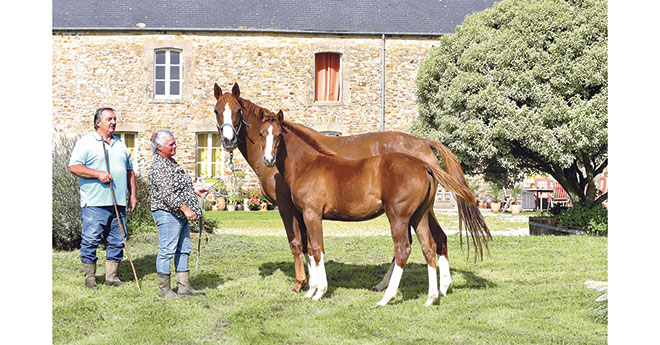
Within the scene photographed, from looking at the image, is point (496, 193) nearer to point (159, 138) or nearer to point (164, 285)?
point (164, 285)

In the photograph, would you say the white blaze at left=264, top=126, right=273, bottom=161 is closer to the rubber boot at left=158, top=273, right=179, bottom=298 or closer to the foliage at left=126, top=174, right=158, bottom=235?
the rubber boot at left=158, top=273, right=179, bottom=298

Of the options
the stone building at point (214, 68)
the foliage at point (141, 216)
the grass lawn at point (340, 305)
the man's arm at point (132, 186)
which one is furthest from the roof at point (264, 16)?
the man's arm at point (132, 186)

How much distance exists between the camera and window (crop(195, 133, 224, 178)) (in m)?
22.0

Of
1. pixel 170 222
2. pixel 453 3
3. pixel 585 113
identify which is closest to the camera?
pixel 170 222

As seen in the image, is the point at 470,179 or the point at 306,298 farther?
the point at 470,179

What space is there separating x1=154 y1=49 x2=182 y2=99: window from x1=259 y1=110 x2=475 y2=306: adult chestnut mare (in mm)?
16412

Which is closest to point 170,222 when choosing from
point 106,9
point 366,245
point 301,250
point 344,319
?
point 301,250

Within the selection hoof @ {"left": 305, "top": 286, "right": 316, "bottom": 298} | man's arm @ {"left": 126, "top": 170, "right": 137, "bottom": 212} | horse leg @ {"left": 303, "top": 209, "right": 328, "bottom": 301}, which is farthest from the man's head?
hoof @ {"left": 305, "top": 286, "right": 316, "bottom": 298}

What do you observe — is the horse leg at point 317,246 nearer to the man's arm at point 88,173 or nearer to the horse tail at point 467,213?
the horse tail at point 467,213

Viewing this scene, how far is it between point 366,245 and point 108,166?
5.78 metres

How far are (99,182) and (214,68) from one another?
618 inches

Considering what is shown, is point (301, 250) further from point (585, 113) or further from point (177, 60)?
point (177, 60)

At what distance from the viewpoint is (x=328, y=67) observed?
2244cm

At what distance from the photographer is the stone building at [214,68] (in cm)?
2170
